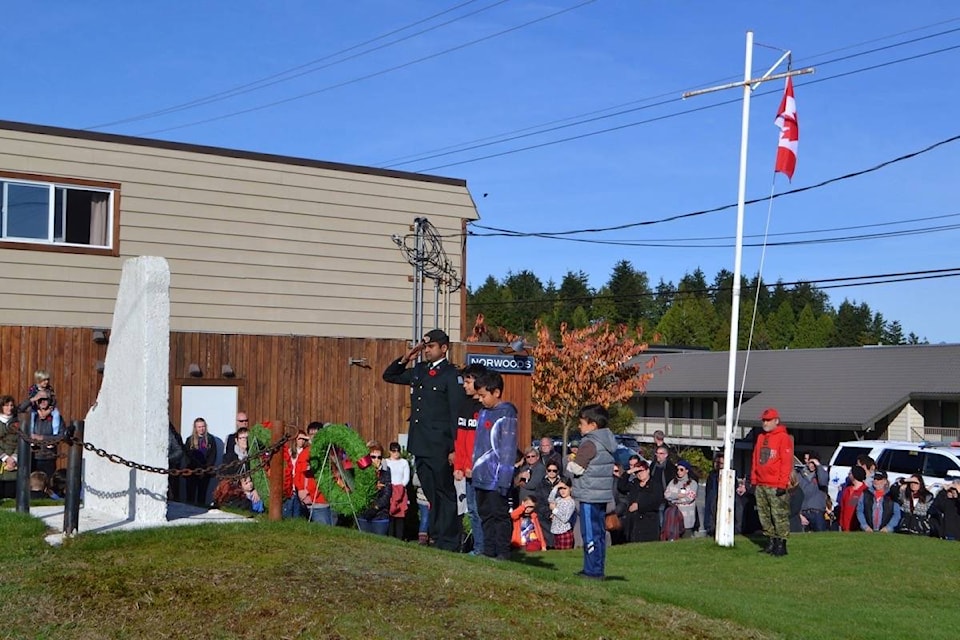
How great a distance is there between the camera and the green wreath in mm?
15141

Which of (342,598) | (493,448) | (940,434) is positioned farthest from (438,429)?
(940,434)

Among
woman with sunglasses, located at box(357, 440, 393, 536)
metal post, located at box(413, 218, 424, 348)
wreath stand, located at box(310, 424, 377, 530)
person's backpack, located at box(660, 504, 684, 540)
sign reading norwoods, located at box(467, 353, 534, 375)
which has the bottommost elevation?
person's backpack, located at box(660, 504, 684, 540)

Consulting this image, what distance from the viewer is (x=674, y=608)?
9328 millimetres

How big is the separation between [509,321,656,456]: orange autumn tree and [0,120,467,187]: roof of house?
957 inches

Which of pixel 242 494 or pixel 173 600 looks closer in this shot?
pixel 173 600

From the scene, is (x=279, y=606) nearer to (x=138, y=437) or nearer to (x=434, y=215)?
(x=138, y=437)

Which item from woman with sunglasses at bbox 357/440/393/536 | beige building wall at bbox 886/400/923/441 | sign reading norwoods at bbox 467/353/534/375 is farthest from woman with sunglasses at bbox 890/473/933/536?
beige building wall at bbox 886/400/923/441

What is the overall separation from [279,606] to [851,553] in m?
10.0

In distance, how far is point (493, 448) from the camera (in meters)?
11.3

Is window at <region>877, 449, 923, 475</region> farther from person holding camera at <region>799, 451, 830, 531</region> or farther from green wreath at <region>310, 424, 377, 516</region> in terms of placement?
green wreath at <region>310, 424, 377, 516</region>

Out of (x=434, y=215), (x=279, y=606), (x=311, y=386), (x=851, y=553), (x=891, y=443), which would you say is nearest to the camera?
(x=279, y=606)

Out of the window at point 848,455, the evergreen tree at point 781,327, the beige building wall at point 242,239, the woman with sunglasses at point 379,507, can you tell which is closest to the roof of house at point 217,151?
the beige building wall at point 242,239

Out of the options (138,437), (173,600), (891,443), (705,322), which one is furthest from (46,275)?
(705,322)

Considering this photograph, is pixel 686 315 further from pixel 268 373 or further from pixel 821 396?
pixel 268 373
